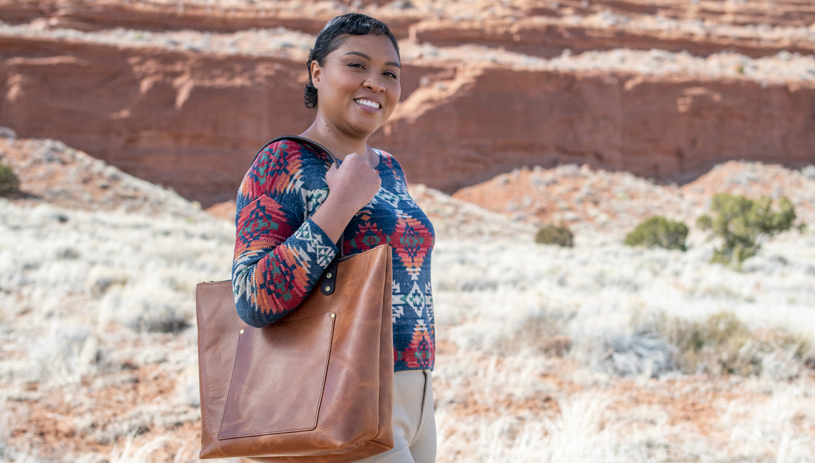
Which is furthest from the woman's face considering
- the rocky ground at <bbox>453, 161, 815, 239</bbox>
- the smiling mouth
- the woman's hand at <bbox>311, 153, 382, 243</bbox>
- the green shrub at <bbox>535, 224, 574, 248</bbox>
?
the rocky ground at <bbox>453, 161, 815, 239</bbox>

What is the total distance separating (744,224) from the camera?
53.6ft

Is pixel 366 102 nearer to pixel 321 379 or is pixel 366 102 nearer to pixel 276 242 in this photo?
pixel 276 242

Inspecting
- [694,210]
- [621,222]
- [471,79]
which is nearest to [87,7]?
[471,79]

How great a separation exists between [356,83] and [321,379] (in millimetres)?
788

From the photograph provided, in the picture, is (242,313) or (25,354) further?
(25,354)

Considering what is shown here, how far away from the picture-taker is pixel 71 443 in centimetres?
373

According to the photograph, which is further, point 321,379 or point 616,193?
point 616,193

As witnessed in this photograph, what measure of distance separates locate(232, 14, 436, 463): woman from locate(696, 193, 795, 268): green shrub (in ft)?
54.4

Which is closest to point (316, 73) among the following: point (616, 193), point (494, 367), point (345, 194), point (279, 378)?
point (345, 194)

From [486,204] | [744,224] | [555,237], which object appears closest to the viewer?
[744,224]

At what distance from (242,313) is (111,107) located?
34.5 m

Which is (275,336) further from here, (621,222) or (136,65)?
(136,65)

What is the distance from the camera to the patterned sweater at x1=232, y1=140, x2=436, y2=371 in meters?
1.25

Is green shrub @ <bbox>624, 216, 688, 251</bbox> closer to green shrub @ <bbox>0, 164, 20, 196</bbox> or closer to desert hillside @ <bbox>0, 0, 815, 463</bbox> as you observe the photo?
desert hillside @ <bbox>0, 0, 815, 463</bbox>
